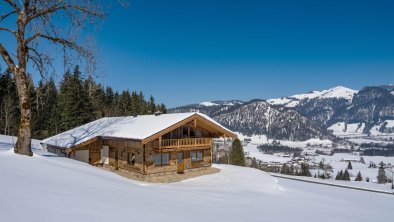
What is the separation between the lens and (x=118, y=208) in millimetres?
6898

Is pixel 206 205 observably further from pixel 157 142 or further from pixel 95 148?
pixel 95 148

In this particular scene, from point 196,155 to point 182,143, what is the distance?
3.26m

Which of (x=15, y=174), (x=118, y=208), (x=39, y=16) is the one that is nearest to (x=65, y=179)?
(x=15, y=174)

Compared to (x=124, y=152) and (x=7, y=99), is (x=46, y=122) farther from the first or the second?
(x=124, y=152)

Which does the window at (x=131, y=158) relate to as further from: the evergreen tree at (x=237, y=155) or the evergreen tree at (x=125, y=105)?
the evergreen tree at (x=125, y=105)

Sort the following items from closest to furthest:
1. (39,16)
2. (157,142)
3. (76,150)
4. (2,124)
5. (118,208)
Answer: (118,208)
(39,16)
(157,142)
(76,150)
(2,124)

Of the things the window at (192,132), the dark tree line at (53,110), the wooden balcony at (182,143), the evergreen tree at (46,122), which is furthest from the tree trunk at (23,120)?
the evergreen tree at (46,122)

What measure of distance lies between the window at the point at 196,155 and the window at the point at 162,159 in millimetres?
3157

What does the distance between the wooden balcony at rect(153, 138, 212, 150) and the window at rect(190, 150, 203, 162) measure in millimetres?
1054

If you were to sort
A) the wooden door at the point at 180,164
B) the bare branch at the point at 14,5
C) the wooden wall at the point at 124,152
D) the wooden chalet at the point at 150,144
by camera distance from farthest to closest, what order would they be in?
the wooden door at the point at 180,164 < the wooden wall at the point at 124,152 < the wooden chalet at the point at 150,144 < the bare branch at the point at 14,5

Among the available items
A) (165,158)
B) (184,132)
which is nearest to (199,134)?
(184,132)

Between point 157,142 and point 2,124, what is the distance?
137 ft

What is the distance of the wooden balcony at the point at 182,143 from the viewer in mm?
28359

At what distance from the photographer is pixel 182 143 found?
3030 cm
